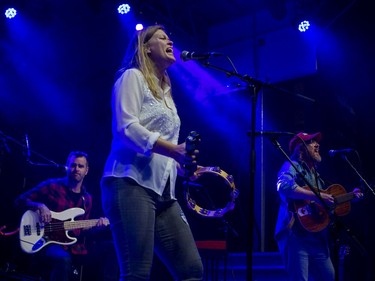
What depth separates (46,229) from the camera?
244 inches

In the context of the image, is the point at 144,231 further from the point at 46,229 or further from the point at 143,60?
the point at 46,229

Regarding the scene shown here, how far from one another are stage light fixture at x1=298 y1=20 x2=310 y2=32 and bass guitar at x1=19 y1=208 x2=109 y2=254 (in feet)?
15.1

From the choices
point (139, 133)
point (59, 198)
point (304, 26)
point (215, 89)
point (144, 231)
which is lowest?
point (144, 231)

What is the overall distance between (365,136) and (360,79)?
0.81 metres

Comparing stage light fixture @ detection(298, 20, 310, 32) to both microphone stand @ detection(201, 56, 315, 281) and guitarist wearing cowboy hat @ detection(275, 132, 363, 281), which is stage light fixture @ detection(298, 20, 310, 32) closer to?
guitarist wearing cowboy hat @ detection(275, 132, 363, 281)

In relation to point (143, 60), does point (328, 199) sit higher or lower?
lower

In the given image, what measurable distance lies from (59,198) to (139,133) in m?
4.42

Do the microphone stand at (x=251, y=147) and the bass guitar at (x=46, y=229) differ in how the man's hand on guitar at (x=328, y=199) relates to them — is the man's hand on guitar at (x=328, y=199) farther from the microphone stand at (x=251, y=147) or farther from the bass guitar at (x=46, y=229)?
the bass guitar at (x=46, y=229)

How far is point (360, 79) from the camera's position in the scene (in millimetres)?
7031

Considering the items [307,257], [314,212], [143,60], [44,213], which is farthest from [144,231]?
[44,213]

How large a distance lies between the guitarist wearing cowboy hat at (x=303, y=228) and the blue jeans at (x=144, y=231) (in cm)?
254

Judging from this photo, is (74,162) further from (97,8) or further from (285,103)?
(285,103)

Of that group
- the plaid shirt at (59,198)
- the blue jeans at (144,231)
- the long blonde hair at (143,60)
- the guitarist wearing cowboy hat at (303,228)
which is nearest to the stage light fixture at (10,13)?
the plaid shirt at (59,198)

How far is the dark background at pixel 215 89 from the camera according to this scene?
23.3 ft
